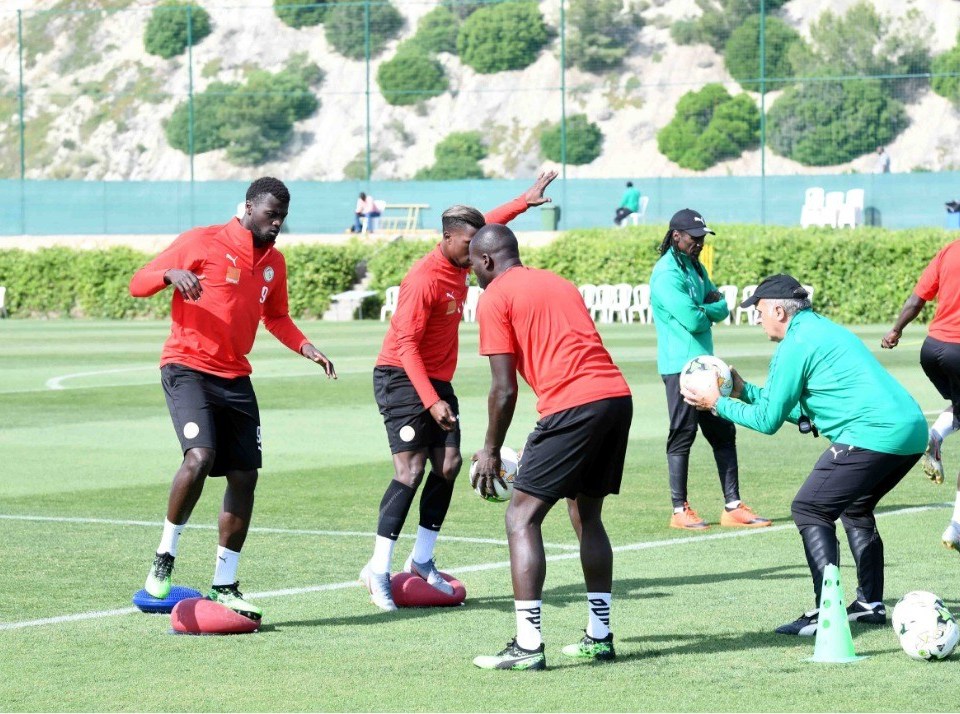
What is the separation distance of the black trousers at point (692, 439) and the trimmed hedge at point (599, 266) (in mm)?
20915

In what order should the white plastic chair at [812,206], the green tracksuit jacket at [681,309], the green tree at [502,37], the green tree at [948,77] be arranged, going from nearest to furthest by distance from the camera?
the green tracksuit jacket at [681,309] → the white plastic chair at [812,206] → the green tree at [948,77] → the green tree at [502,37]

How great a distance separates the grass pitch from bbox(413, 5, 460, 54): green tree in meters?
83.6

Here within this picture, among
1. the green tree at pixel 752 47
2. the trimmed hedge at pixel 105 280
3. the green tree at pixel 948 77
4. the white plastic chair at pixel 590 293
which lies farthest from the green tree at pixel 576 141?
the white plastic chair at pixel 590 293

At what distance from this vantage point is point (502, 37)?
321 ft

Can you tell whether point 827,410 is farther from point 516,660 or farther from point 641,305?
point 641,305

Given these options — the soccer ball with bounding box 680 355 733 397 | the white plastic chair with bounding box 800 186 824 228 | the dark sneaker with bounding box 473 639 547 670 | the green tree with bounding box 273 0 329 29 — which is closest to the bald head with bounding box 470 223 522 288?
the soccer ball with bounding box 680 355 733 397

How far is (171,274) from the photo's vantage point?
8.66 metres

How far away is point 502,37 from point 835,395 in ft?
300

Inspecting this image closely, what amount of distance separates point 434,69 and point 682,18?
14626 millimetres

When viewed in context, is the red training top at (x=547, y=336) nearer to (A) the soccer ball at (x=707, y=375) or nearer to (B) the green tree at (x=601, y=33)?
(A) the soccer ball at (x=707, y=375)

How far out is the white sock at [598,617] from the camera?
7.78 meters

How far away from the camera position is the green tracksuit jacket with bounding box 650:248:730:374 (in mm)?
12180

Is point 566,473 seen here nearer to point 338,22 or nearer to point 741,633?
point 741,633

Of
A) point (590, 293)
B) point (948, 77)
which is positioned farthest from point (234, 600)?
point (948, 77)
